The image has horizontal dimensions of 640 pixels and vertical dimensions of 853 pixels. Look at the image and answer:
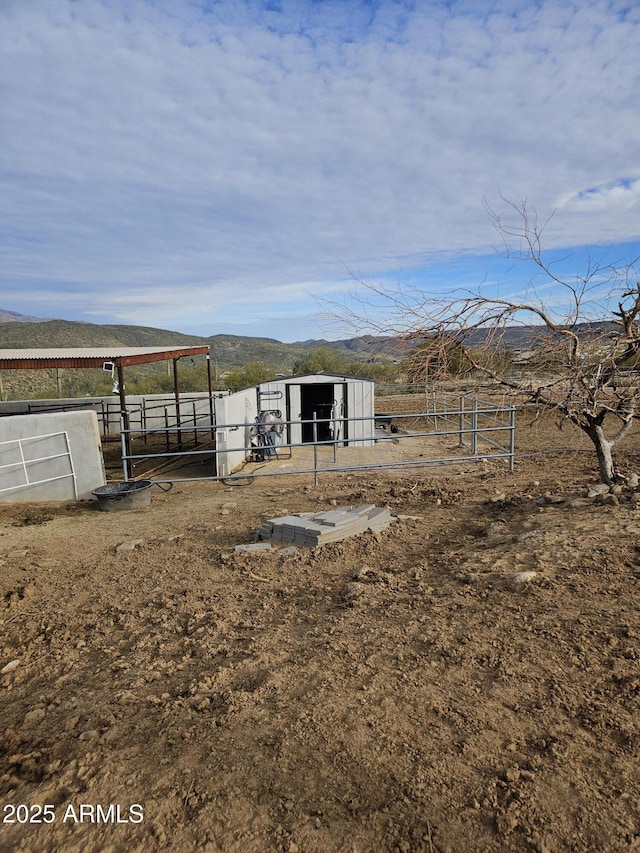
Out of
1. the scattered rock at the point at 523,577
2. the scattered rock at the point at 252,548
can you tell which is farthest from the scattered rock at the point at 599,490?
the scattered rock at the point at 252,548

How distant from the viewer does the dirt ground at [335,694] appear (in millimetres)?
2037

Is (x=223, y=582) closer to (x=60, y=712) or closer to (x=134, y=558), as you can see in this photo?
(x=134, y=558)

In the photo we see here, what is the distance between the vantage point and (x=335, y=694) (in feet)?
9.41

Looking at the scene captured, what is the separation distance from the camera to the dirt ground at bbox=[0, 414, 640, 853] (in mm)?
2037

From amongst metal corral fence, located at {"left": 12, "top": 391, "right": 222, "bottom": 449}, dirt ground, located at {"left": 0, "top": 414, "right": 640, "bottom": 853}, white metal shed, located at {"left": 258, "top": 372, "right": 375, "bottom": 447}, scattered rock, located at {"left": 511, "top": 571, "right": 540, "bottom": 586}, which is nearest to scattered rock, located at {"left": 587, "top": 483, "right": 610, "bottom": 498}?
dirt ground, located at {"left": 0, "top": 414, "right": 640, "bottom": 853}

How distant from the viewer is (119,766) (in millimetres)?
2418

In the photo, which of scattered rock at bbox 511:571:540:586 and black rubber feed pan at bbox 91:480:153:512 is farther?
black rubber feed pan at bbox 91:480:153:512

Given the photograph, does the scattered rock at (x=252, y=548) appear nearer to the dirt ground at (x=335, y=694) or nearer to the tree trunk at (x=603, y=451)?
the dirt ground at (x=335, y=694)

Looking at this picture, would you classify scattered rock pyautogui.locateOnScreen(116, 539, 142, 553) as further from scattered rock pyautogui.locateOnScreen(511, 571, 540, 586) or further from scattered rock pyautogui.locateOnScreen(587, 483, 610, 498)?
scattered rock pyautogui.locateOnScreen(587, 483, 610, 498)

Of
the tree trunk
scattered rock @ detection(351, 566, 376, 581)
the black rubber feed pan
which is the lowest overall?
the black rubber feed pan

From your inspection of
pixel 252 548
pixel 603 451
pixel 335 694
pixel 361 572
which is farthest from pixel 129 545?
pixel 603 451

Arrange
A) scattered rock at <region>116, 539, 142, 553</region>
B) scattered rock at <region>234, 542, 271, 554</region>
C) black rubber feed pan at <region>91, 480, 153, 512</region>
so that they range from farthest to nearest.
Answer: black rubber feed pan at <region>91, 480, 153, 512</region> < scattered rock at <region>116, 539, 142, 553</region> < scattered rock at <region>234, 542, 271, 554</region>

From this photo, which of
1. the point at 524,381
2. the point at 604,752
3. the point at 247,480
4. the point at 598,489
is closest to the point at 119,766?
the point at 604,752

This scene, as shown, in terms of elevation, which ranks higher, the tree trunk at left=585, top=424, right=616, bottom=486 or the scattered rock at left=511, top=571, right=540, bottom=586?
the tree trunk at left=585, top=424, right=616, bottom=486
